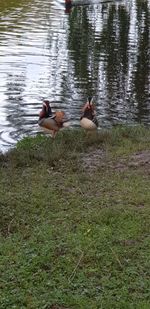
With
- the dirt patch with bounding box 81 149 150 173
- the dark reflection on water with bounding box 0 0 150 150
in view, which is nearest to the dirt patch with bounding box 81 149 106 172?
the dirt patch with bounding box 81 149 150 173

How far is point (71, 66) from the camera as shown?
22297 millimetres

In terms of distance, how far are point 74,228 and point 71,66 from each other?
15.4 m

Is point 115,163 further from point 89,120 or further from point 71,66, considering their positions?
point 71,66

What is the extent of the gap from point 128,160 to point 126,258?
4.26m

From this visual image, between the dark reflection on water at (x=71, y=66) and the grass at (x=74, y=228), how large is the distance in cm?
264

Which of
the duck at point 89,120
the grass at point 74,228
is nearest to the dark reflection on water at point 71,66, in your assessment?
the duck at point 89,120

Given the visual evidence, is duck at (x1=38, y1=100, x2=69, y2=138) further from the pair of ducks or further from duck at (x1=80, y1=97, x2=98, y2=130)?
duck at (x1=80, y1=97, x2=98, y2=130)

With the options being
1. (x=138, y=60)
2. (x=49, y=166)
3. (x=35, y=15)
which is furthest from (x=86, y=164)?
(x=35, y=15)

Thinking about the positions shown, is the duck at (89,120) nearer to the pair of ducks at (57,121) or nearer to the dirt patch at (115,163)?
the pair of ducks at (57,121)

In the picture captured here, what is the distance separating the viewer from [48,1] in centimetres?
4566

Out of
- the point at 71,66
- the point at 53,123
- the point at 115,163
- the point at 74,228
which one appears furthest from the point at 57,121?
the point at 71,66

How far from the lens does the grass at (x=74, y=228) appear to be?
5.84 metres

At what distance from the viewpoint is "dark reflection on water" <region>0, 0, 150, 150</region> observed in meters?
16.3

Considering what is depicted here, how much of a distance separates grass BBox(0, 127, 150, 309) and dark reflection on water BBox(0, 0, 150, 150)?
264 cm
